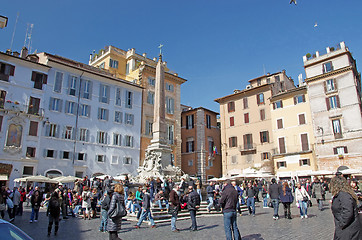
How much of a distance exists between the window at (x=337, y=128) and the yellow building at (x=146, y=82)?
17.4 m

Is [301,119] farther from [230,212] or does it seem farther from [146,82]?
[230,212]

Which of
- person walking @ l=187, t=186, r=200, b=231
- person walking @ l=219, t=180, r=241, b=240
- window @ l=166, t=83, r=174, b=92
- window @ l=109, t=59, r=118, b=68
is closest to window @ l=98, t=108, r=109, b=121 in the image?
window @ l=109, t=59, r=118, b=68

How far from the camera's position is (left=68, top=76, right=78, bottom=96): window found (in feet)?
92.1

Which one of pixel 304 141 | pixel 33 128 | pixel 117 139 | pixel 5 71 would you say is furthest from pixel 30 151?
pixel 304 141

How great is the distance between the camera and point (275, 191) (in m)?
10.8

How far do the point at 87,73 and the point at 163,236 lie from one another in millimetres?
25003

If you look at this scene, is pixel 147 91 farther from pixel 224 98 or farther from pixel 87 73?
pixel 224 98

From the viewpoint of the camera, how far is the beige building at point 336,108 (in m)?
27.6

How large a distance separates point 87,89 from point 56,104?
3.67 meters

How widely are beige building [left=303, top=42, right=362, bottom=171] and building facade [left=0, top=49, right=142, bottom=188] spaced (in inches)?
786

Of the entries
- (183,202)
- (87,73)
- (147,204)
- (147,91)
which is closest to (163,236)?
(147,204)

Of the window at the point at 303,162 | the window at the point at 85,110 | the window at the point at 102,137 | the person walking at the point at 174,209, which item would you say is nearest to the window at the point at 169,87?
the window at the point at 102,137

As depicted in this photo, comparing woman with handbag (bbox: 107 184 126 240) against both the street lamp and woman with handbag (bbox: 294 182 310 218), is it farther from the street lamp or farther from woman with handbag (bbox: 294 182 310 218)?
the street lamp

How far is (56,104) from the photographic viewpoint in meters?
27.0
